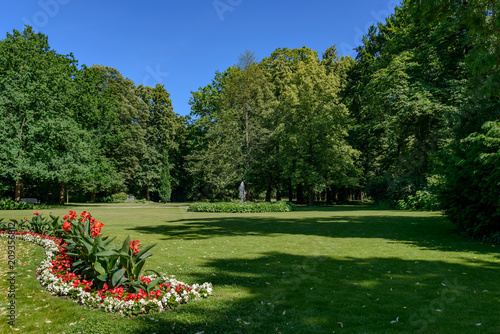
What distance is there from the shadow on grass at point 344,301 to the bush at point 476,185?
311 centimetres

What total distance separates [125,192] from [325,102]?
32.8 m

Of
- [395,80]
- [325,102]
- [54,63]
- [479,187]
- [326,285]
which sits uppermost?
[54,63]

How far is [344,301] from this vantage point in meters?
4.27

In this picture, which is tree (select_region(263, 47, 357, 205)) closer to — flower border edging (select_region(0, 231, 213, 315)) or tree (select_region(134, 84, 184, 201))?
tree (select_region(134, 84, 184, 201))

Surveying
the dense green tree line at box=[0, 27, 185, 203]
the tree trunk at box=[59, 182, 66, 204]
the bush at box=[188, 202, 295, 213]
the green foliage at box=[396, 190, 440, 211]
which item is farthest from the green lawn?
the tree trunk at box=[59, 182, 66, 204]

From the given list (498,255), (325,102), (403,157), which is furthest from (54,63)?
(498,255)

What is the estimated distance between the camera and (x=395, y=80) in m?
18.9

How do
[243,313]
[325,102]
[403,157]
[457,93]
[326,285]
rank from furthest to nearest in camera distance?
[325,102] → [403,157] → [457,93] → [326,285] → [243,313]

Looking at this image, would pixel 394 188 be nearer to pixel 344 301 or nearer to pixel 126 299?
pixel 344 301

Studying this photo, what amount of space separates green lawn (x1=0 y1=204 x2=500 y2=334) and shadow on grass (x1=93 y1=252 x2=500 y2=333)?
1 centimetres

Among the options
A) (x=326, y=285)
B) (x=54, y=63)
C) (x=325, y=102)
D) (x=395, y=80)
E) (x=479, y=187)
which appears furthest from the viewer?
(x=325, y=102)

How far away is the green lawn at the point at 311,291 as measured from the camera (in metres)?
3.51

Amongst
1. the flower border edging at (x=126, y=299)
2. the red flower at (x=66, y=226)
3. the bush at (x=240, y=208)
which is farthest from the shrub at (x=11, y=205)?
the flower border edging at (x=126, y=299)

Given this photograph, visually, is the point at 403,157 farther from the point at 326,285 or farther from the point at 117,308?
the point at 117,308
